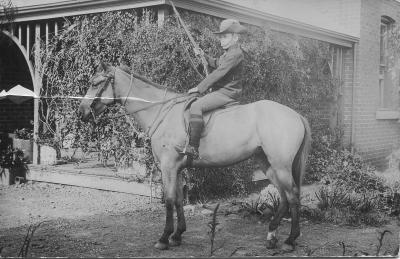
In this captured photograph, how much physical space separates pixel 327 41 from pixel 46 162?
6.93 metres

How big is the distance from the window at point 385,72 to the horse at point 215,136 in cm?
705

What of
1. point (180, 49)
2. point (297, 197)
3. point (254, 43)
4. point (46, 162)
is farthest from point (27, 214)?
point (254, 43)

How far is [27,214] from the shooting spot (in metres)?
7.23

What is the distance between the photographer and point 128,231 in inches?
247

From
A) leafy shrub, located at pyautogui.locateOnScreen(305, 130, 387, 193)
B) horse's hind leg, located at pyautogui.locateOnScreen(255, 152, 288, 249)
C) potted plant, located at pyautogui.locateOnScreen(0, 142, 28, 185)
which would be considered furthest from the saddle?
potted plant, located at pyautogui.locateOnScreen(0, 142, 28, 185)

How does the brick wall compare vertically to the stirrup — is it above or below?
above

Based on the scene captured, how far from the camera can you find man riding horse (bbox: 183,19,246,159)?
17.8 ft

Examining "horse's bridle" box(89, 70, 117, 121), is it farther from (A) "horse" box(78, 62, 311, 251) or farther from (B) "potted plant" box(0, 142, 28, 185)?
(B) "potted plant" box(0, 142, 28, 185)

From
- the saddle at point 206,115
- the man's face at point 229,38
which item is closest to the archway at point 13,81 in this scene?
the saddle at point 206,115

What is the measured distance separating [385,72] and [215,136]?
7773 millimetres

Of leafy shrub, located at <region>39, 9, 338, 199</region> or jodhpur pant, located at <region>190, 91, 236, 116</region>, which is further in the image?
leafy shrub, located at <region>39, 9, 338, 199</region>

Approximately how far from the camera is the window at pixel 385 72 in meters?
11.7

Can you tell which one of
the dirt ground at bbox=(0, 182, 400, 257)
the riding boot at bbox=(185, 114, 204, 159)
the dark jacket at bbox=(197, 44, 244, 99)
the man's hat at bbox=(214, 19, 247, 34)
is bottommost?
the dirt ground at bbox=(0, 182, 400, 257)

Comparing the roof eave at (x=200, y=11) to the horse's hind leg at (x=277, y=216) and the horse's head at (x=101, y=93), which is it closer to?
the horse's head at (x=101, y=93)
